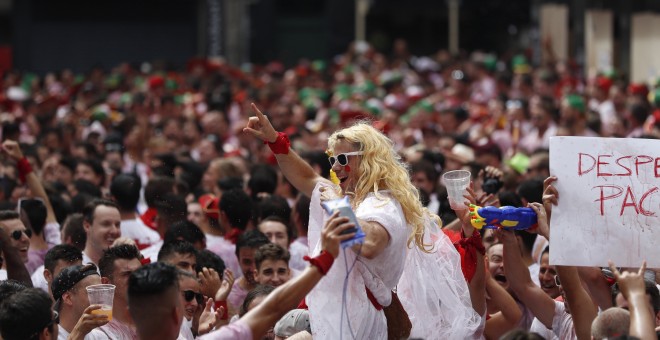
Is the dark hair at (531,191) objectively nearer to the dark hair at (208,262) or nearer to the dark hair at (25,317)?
the dark hair at (208,262)

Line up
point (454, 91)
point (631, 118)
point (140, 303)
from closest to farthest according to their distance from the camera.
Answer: point (140, 303), point (631, 118), point (454, 91)

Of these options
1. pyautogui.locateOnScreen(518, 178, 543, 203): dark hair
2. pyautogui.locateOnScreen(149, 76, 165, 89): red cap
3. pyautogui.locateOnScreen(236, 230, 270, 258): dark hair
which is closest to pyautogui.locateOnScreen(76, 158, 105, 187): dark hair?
pyautogui.locateOnScreen(236, 230, 270, 258): dark hair

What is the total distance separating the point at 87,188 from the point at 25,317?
578 centimetres


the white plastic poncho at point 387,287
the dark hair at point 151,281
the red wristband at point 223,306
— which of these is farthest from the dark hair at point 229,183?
the dark hair at point 151,281

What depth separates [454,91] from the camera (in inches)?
875

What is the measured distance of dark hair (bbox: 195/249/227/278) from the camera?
7727mm

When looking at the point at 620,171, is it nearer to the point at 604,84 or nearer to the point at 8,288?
the point at 8,288

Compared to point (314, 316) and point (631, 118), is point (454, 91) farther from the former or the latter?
point (314, 316)

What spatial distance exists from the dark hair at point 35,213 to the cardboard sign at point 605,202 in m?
4.41

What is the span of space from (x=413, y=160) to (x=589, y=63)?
1304 cm

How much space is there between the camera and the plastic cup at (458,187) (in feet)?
22.5

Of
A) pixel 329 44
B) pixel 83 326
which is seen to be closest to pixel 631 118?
pixel 83 326

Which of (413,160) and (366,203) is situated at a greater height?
(366,203)

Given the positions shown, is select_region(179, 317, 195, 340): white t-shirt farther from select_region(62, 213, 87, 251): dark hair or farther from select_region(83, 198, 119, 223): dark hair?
select_region(62, 213, 87, 251): dark hair
